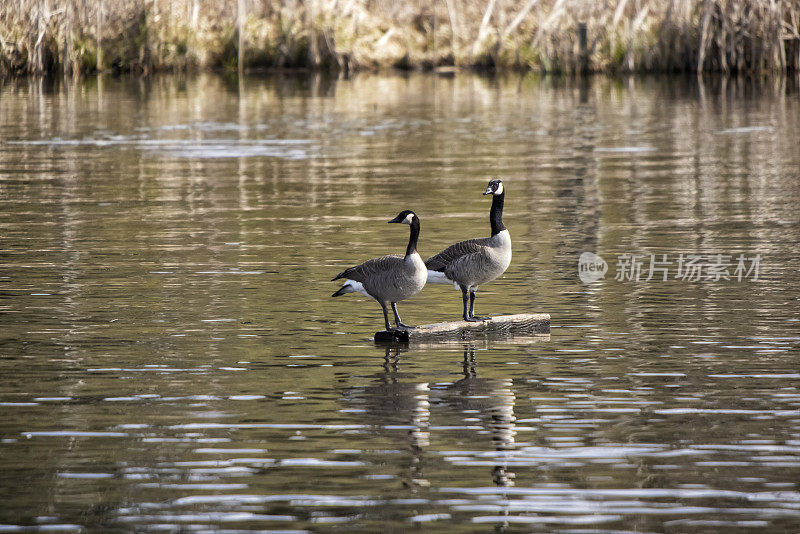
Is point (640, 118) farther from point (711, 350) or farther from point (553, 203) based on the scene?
point (711, 350)

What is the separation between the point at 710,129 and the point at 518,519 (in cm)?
2900

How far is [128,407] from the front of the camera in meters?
10.5

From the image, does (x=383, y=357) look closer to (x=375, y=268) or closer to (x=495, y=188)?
(x=375, y=268)

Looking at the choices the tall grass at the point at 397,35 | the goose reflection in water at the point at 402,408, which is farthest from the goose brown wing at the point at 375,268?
the tall grass at the point at 397,35

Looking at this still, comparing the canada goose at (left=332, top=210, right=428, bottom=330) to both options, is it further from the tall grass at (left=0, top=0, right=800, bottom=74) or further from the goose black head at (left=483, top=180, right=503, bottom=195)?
the tall grass at (left=0, top=0, right=800, bottom=74)

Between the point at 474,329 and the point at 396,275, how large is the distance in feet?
4.37

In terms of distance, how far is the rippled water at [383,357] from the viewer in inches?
330

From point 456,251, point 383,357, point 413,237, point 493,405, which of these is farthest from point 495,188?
point 493,405

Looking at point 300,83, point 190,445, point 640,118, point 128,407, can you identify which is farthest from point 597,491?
point 300,83

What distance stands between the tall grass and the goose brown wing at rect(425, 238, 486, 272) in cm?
3754

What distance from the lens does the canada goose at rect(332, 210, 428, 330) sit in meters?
11.9

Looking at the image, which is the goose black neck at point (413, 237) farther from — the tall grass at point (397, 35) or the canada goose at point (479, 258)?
the tall grass at point (397, 35)

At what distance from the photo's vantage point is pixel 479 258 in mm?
12469

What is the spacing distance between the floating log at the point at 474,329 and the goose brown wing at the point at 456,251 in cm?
56
